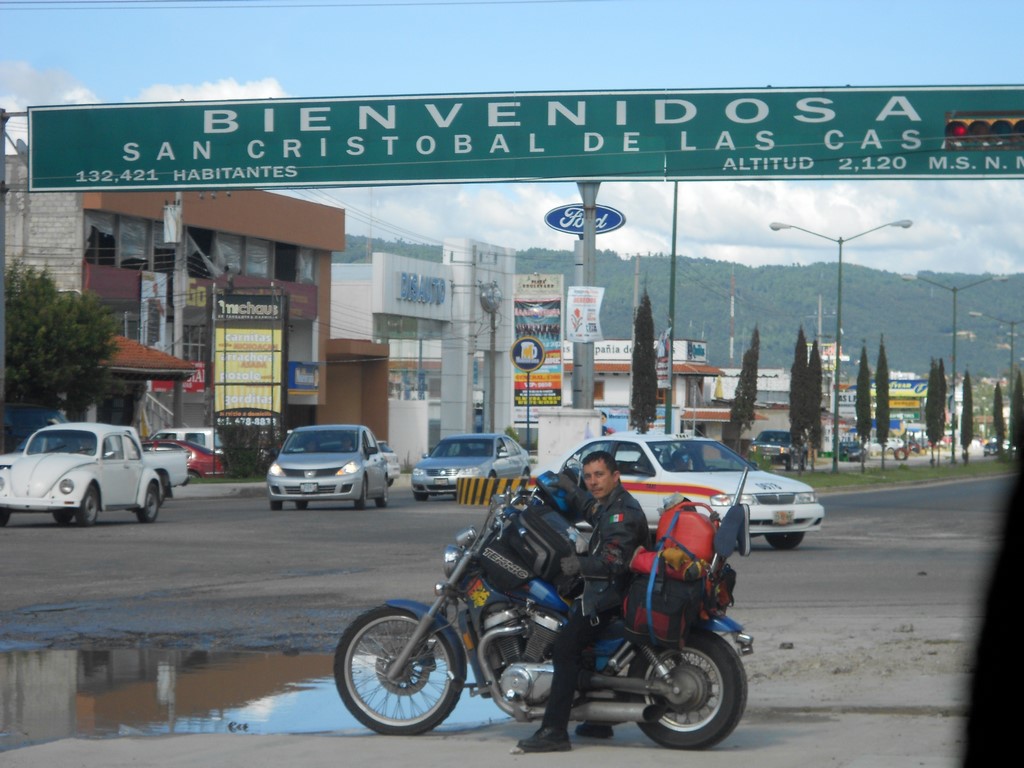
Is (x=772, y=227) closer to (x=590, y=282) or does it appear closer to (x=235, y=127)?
(x=590, y=282)

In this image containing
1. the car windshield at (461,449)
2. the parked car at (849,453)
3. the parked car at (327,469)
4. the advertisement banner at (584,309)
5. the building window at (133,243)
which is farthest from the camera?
the parked car at (849,453)

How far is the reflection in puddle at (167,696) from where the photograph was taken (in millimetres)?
8234

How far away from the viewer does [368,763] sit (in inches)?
282

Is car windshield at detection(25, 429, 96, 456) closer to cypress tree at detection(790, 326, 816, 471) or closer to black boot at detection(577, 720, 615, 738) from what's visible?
black boot at detection(577, 720, 615, 738)

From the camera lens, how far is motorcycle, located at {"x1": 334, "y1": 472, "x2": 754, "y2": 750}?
294 inches

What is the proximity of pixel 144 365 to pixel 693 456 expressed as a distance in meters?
32.1

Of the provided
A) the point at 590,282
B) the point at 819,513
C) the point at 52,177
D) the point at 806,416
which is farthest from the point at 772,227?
the point at 819,513

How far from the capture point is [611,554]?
739 centimetres

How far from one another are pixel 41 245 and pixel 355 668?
51.1m

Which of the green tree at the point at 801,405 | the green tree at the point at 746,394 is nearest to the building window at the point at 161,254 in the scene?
the green tree at the point at 801,405

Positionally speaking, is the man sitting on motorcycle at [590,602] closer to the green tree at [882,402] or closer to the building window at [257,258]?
the building window at [257,258]

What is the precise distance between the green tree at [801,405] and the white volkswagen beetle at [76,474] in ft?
131

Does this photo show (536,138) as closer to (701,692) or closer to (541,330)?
(701,692)

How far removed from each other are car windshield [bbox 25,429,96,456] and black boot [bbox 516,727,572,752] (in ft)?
57.4
